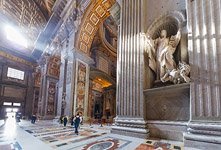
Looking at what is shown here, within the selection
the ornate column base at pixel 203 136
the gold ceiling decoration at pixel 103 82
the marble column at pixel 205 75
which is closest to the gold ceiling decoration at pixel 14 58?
the gold ceiling decoration at pixel 103 82

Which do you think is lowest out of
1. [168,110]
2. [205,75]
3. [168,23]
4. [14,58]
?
[168,110]

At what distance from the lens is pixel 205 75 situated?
355 centimetres

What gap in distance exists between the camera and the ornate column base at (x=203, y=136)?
309 centimetres

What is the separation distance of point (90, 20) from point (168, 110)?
9610 mm

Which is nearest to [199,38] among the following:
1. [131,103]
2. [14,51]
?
[131,103]

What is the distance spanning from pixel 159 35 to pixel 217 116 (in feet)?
10.8

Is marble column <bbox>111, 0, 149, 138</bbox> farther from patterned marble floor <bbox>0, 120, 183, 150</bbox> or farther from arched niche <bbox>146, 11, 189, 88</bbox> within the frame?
patterned marble floor <bbox>0, 120, 183, 150</bbox>

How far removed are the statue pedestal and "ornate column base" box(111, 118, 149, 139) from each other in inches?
Result: 8.9

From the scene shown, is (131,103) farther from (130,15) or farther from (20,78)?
(20,78)

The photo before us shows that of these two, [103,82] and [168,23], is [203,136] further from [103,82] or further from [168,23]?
[103,82]

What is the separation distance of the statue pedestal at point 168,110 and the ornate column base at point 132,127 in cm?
23

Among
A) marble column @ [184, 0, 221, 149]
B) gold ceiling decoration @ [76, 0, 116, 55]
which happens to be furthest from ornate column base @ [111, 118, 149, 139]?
gold ceiling decoration @ [76, 0, 116, 55]

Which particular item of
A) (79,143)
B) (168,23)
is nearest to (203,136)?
(79,143)

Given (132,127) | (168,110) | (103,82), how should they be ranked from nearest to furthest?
(168,110)
(132,127)
(103,82)
